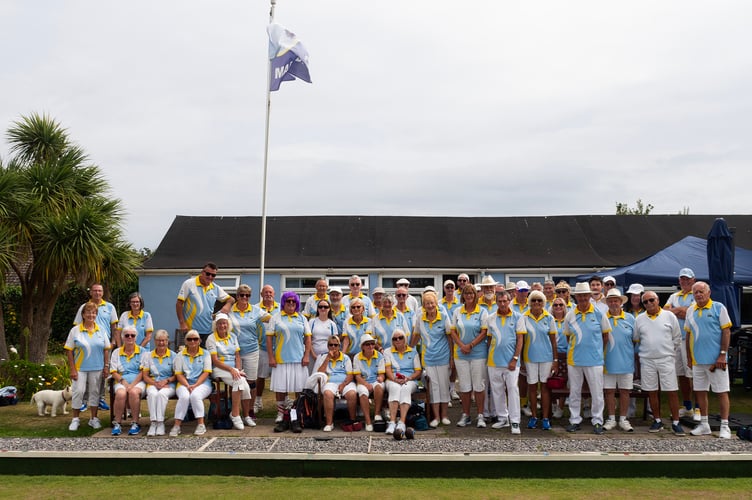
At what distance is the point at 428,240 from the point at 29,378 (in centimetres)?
1160

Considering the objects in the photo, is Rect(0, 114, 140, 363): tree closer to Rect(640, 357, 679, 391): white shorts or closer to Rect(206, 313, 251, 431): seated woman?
Rect(206, 313, 251, 431): seated woman

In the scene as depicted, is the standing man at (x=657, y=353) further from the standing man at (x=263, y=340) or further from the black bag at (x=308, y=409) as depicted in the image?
the standing man at (x=263, y=340)

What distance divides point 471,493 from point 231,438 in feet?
9.44

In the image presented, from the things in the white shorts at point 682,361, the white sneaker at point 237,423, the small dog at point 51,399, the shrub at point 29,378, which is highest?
the white shorts at point 682,361

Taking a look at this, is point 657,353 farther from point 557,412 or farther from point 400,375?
point 400,375

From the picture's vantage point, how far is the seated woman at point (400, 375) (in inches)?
274

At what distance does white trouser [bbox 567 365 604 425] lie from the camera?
7020 mm

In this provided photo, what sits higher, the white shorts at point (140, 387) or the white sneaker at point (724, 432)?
the white shorts at point (140, 387)

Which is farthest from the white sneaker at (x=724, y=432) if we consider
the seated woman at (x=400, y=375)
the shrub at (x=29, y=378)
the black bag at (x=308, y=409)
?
the shrub at (x=29, y=378)

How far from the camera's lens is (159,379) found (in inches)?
283

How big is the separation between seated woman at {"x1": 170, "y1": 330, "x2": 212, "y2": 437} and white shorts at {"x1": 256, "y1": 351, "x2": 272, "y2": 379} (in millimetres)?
1059

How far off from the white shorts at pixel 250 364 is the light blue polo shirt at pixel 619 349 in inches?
163

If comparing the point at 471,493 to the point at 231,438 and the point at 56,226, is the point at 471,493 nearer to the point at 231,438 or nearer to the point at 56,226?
the point at 231,438

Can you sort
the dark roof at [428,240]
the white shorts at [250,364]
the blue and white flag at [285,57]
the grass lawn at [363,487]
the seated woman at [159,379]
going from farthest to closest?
the dark roof at [428,240] → the blue and white flag at [285,57] → the white shorts at [250,364] → the seated woman at [159,379] → the grass lawn at [363,487]
